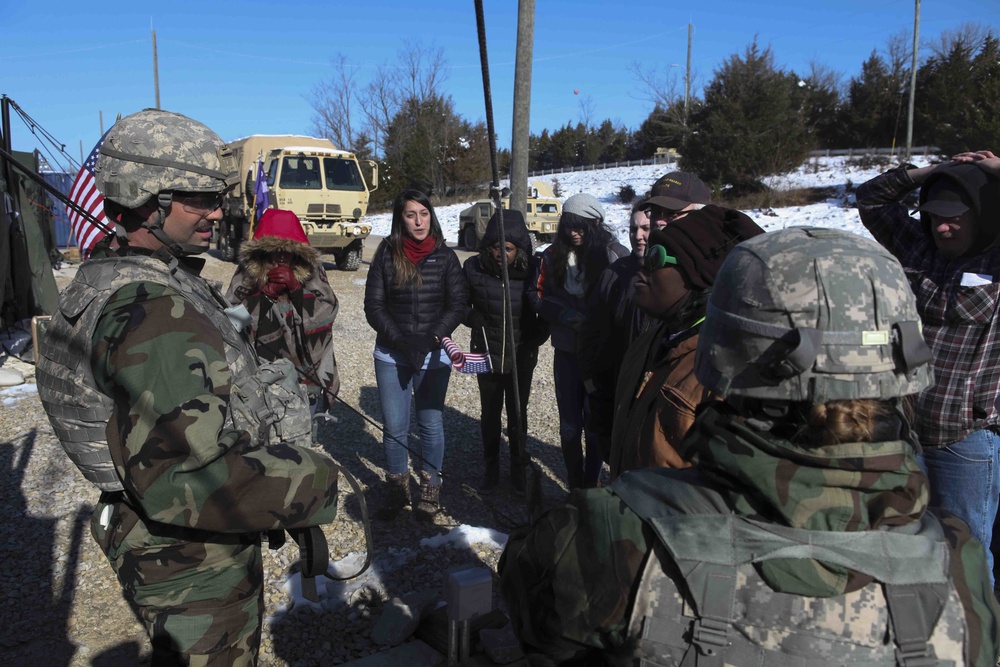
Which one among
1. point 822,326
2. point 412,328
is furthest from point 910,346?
point 412,328

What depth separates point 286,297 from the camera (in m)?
4.14

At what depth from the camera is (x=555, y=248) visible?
4355 mm

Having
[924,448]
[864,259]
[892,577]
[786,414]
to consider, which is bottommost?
[924,448]

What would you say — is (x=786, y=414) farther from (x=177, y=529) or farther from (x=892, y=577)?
(x=177, y=529)

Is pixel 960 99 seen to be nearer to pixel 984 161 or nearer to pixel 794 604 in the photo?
pixel 984 161

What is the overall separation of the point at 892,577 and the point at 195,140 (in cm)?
201

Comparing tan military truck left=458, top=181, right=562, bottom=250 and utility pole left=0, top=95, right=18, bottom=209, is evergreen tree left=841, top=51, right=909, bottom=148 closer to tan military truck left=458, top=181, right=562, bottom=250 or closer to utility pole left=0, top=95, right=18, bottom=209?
tan military truck left=458, top=181, right=562, bottom=250

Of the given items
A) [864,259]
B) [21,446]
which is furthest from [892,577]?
[21,446]

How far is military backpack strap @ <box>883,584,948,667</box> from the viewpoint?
1052 millimetres

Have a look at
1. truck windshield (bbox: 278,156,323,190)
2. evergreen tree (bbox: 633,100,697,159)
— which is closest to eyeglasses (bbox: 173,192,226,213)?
truck windshield (bbox: 278,156,323,190)

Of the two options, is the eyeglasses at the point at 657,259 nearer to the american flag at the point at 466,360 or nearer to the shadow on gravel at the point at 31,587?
the american flag at the point at 466,360

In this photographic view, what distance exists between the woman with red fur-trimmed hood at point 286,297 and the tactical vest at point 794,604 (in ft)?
10.1

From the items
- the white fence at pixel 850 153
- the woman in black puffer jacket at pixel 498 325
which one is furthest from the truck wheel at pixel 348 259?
the white fence at pixel 850 153

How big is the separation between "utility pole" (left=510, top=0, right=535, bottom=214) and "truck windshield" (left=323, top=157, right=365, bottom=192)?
8.90 m
